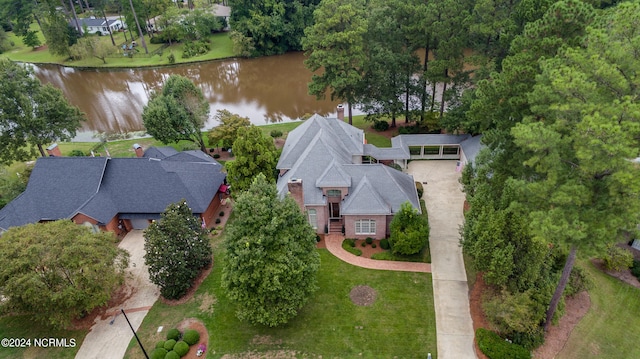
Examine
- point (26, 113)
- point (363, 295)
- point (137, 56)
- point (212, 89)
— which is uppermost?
point (26, 113)

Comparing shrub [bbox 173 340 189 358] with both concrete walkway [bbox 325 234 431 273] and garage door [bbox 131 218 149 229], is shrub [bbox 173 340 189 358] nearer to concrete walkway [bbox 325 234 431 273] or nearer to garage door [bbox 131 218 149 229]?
concrete walkway [bbox 325 234 431 273]

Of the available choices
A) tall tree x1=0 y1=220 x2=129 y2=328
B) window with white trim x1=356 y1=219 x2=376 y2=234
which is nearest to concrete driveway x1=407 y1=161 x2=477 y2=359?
window with white trim x1=356 y1=219 x2=376 y2=234

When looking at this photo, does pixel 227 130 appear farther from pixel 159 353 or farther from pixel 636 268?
pixel 636 268

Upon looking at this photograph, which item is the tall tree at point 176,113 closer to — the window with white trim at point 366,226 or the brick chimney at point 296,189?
the brick chimney at point 296,189

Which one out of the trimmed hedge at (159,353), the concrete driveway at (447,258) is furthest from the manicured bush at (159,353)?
the concrete driveway at (447,258)

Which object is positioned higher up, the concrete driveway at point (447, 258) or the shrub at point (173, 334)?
the shrub at point (173, 334)

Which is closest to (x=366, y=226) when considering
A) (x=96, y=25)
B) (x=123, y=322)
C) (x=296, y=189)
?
(x=296, y=189)
